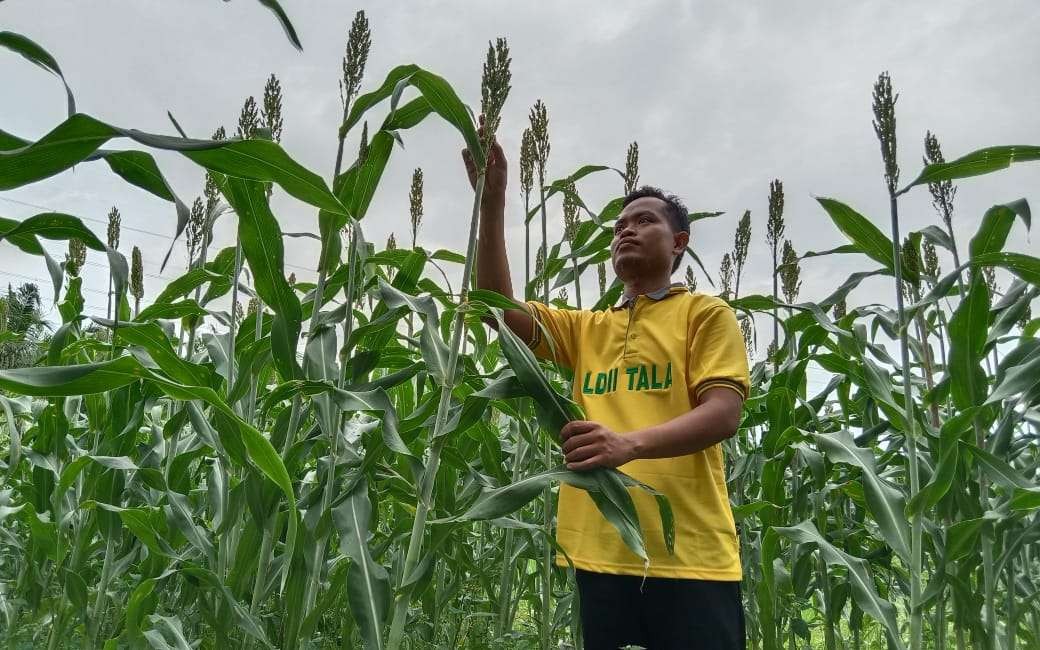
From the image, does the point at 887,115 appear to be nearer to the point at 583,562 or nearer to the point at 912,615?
the point at 912,615

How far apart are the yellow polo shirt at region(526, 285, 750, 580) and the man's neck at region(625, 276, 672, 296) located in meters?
0.03

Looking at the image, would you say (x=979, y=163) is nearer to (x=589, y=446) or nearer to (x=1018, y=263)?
(x=1018, y=263)

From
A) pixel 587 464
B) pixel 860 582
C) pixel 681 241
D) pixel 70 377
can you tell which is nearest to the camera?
pixel 70 377

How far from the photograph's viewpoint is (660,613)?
1.74 m

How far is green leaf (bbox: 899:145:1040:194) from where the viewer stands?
1.67m

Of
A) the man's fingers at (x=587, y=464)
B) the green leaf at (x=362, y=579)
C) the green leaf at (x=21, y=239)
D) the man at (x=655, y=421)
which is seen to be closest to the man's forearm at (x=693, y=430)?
the man at (x=655, y=421)

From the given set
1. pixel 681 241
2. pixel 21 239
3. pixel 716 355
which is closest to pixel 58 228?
pixel 21 239

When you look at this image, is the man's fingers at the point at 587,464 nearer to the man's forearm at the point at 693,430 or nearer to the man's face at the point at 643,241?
the man's forearm at the point at 693,430

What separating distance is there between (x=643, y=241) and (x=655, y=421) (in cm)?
53

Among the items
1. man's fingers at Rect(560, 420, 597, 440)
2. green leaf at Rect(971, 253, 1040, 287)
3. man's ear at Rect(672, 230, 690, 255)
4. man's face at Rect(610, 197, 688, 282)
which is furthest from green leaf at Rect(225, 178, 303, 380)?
green leaf at Rect(971, 253, 1040, 287)

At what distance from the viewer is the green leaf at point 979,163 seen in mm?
1668

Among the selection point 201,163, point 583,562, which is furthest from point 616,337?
point 201,163

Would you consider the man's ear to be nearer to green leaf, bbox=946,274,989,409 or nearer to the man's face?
the man's face

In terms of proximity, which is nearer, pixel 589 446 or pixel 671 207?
pixel 589 446
